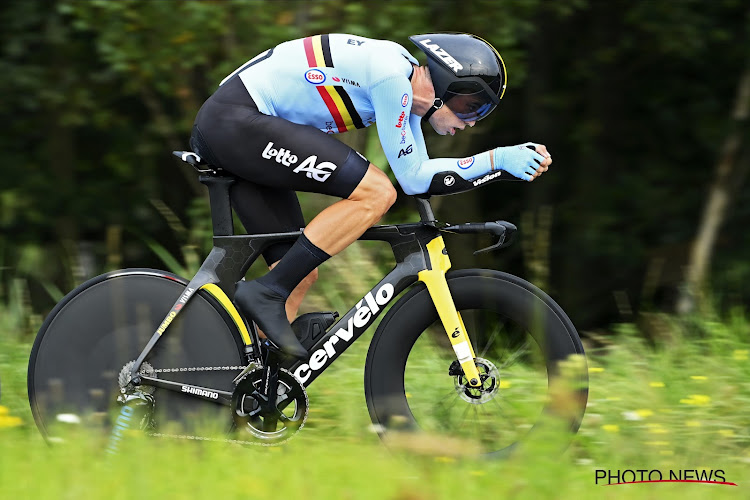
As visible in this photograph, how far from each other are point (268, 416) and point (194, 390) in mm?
316

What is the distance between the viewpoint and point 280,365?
405cm

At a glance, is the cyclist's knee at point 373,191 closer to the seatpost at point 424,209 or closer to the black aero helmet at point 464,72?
the seatpost at point 424,209

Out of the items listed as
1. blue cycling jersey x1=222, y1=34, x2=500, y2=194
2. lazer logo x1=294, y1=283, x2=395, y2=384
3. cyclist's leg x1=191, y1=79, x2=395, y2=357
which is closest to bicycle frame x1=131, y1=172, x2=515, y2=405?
lazer logo x1=294, y1=283, x2=395, y2=384

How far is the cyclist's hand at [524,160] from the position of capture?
378 cm

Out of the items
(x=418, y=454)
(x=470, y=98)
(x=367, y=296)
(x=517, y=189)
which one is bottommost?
(x=517, y=189)

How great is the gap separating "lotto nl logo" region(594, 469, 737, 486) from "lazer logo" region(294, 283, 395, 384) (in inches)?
40.2

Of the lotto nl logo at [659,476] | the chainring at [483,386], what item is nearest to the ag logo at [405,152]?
the chainring at [483,386]

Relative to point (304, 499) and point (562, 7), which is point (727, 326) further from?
point (562, 7)

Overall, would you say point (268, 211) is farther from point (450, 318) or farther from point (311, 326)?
point (450, 318)

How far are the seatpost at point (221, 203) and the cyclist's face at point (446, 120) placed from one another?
82 centimetres

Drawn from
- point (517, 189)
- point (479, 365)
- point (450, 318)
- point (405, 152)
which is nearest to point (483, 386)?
point (479, 365)

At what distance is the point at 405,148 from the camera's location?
386cm

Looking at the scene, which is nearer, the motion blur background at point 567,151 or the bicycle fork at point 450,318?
the bicycle fork at point 450,318

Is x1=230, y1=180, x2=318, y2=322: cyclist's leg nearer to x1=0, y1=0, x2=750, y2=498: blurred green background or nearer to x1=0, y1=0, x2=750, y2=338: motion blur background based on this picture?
x1=0, y1=0, x2=750, y2=498: blurred green background
